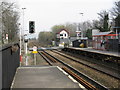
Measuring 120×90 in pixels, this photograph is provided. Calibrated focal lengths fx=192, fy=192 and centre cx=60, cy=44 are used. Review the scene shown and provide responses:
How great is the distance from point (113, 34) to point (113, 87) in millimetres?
18767

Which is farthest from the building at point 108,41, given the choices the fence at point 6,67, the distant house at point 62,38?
the distant house at point 62,38

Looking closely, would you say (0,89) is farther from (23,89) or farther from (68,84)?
(68,84)

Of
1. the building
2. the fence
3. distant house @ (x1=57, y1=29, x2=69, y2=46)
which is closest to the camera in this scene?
the fence

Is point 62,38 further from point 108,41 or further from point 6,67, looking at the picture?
point 6,67

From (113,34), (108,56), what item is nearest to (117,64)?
(108,56)

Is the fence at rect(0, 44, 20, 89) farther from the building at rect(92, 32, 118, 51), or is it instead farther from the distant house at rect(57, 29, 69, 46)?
the distant house at rect(57, 29, 69, 46)

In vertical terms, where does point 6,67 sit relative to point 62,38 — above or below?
below

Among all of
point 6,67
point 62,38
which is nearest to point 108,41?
point 6,67

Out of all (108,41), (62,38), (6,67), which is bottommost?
(6,67)

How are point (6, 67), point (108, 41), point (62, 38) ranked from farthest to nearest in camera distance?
point (62, 38), point (108, 41), point (6, 67)

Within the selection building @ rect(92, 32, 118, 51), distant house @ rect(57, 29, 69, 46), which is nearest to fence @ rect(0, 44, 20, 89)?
building @ rect(92, 32, 118, 51)

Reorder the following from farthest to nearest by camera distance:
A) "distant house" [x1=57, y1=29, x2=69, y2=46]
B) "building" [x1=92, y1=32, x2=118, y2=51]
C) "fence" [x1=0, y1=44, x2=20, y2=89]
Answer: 1. "distant house" [x1=57, y1=29, x2=69, y2=46]
2. "building" [x1=92, y1=32, x2=118, y2=51]
3. "fence" [x1=0, y1=44, x2=20, y2=89]

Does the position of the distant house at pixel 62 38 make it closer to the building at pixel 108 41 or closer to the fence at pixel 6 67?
the building at pixel 108 41

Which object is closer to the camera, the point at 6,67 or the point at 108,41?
the point at 6,67
